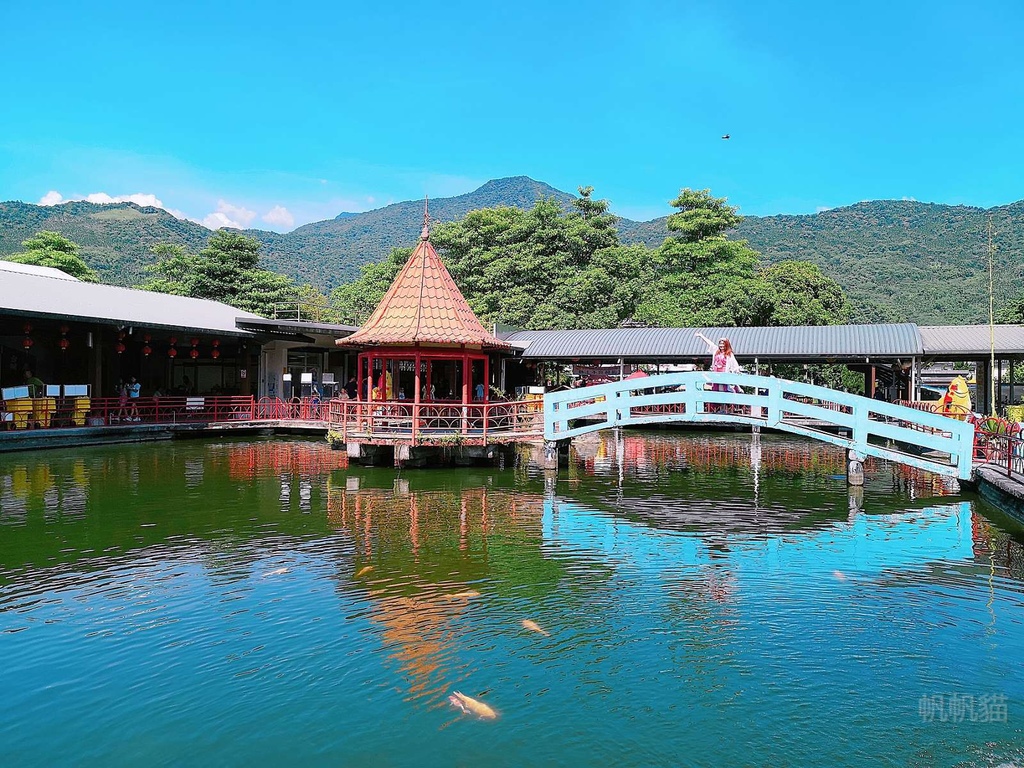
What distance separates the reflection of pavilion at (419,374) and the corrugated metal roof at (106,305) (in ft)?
23.2

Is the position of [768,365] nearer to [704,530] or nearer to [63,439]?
[704,530]

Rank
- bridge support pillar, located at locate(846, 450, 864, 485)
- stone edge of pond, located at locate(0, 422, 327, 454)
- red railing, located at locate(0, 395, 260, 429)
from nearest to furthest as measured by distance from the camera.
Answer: bridge support pillar, located at locate(846, 450, 864, 485) < stone edge of pond, located at locate(0, 422, 327, 454) < red railing, located at locate(0, 395, 260, 429)

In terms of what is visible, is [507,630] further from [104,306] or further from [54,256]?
[54,256]

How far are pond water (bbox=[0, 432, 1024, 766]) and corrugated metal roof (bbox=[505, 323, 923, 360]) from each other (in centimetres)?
1227

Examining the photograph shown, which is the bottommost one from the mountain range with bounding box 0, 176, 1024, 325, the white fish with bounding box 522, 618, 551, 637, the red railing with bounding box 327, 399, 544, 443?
the white fish with bounding box 522, 618, 551, 637

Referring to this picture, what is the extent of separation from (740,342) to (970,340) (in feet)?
23.1

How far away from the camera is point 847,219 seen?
100375 mm

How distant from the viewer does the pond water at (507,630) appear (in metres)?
5.47

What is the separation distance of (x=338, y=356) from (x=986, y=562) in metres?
23.9

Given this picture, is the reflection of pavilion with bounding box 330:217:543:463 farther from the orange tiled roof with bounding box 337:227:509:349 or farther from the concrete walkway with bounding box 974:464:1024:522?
the concrete walkway with bounding box 974:464:1024:522

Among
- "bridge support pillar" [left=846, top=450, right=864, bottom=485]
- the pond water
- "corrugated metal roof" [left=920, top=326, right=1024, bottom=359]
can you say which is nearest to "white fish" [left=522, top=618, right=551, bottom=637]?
the pond water

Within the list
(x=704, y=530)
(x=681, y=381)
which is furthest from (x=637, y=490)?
(x=704, y=530)

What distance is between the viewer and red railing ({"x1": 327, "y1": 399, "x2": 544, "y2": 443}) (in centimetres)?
1773

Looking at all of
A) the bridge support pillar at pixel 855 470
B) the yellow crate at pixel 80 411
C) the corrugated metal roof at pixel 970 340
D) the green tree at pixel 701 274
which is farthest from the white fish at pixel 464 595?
the green tree at pixel 701 274
